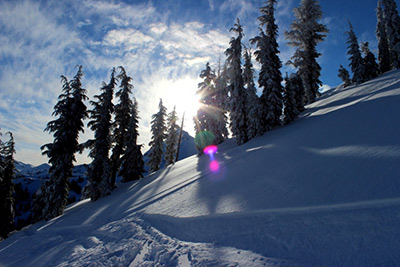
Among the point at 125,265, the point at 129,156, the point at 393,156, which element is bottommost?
the point at 125,265

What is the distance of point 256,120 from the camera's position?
19.5 metres

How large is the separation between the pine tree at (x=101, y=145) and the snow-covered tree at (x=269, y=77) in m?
16.0

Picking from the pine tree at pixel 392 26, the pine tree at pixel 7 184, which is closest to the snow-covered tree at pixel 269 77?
the pine tree at pixel 392 26

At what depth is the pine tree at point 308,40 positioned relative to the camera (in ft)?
98.9

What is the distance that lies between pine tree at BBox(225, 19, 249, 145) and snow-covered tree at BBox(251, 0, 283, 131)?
181 cm

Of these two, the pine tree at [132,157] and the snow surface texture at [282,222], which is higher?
the pine tree at [132,157]

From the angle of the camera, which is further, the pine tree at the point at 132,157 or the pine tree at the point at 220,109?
the pine tree at the point at 220,109

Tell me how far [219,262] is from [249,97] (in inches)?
749

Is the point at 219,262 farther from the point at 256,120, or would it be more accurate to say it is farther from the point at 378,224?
the point at 256,120

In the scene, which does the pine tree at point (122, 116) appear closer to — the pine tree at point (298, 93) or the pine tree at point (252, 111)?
the pine tree at point (252, 111)

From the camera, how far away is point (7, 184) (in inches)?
843

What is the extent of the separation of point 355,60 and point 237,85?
18.2 meters

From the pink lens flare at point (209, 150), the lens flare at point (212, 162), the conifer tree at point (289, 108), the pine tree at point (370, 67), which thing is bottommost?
the lens flare at point (212, 162)

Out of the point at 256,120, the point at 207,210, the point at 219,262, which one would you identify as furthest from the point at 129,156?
the point at 219,262
